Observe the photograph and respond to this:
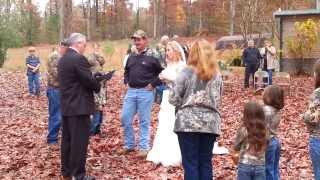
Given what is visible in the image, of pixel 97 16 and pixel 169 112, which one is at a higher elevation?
pixel 97 16

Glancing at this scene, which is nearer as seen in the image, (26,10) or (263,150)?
(263,150)

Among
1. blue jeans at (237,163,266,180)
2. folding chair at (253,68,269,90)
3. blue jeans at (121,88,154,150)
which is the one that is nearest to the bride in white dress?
blue jeans at (121,88,154,150)

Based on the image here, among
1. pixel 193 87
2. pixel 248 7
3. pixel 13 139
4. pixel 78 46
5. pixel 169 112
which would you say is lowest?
pixel 13 139

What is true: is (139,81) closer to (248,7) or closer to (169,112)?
(169,112)

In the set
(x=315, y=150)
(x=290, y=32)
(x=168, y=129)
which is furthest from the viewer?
(x=290, y=32)

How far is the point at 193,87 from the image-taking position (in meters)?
5.97

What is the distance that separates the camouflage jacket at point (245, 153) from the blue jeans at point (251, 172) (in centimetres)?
4

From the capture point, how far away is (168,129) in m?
8.45

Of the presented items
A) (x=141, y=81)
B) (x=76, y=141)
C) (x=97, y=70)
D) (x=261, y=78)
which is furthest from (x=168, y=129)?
(x=261, y=78)

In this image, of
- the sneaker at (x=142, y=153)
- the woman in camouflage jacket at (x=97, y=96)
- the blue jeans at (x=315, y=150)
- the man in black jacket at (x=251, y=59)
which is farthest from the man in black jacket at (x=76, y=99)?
the man in black jacket at (x=251, y=59)

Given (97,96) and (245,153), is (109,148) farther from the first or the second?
(245,153)

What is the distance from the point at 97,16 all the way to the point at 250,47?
4862cm

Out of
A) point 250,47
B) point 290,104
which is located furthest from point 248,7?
point 290,104

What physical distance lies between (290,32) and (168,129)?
18990 mm
